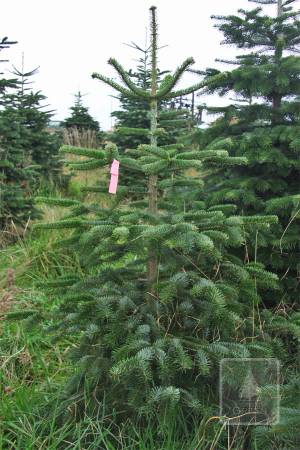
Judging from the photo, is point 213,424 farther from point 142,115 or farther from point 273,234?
point 142,115

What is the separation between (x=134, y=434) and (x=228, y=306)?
749mm

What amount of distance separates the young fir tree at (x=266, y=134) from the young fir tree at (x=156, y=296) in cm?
79

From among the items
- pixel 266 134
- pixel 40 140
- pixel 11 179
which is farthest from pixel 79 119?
pixel 266 134

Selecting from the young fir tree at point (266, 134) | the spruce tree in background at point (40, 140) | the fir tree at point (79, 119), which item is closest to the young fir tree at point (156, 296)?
the young fir tree at point (266, 134)

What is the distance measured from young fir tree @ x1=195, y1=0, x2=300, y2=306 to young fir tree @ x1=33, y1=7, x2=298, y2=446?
0.79 m

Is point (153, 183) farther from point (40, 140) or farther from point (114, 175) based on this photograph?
point (40, 140)

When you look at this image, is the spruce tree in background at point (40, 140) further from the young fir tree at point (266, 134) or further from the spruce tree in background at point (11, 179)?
the young fir tree at point (266, 134)

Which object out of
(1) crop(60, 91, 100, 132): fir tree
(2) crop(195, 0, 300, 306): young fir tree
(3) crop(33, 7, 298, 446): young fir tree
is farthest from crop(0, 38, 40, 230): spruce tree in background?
(1) crop(60, 91, 100, 132): fir tree

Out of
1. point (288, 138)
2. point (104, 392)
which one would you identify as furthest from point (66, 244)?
point (288, 138)

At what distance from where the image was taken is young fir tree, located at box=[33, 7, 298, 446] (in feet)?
7.70

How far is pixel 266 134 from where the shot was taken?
3748mm

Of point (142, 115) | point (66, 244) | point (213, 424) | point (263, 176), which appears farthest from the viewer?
point (142, 115)

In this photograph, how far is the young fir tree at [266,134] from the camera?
359 centimetres

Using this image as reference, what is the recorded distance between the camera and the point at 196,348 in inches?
96.6
